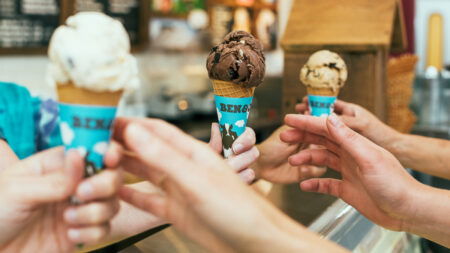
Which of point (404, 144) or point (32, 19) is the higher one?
point (32, 19)

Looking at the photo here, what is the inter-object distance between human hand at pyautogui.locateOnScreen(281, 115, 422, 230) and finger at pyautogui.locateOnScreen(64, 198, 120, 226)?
66 centimetres

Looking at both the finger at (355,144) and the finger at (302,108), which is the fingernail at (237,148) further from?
the finger at (302,108)

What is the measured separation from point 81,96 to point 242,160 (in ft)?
1.60

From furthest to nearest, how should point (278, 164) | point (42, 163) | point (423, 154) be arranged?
point (423, 154)
point (278, 164)
point (42, 163)

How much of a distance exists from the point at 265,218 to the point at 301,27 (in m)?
1.66

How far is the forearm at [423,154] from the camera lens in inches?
70.6

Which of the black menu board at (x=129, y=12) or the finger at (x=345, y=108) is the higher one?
the black menu board at (x=129, y=12)

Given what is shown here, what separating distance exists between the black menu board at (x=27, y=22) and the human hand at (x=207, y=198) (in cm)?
300

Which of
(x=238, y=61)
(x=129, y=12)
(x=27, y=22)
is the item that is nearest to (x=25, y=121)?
(x=238, y=61)

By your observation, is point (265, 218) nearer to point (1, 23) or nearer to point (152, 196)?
point (152, 196)

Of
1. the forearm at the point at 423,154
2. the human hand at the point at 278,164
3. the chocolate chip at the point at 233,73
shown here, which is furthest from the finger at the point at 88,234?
the forearm at the point at 423,154

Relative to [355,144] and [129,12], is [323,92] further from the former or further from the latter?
[129,12]

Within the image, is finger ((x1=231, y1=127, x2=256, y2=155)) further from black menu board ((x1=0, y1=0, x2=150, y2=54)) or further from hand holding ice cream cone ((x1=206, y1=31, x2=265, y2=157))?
black menu board ((x1=0, y1=0, x2=150, y2=54))

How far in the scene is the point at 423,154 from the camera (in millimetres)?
1799
